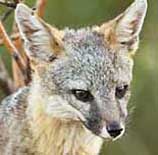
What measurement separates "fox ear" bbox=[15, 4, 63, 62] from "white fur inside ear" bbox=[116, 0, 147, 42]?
51cm

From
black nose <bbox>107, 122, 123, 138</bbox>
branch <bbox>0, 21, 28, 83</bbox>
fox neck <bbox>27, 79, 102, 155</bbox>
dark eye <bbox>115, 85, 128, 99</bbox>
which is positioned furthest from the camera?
branch <bbox>0, 21, 28, 83</bbox>

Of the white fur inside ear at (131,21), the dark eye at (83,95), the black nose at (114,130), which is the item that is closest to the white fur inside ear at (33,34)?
the dark eye at (83,95)

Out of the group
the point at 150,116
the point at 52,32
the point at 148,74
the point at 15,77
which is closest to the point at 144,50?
the point at 148,74

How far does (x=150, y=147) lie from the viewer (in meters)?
14.8

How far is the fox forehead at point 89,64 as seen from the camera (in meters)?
7.83

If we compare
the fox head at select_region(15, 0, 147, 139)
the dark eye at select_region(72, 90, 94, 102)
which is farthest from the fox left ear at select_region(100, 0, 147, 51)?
the dark eye at select_region(72, 90, 94, 102)

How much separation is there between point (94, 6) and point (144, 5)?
5897 mm

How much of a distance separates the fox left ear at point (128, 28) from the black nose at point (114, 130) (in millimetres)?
947

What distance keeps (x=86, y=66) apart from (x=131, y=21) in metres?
0.61

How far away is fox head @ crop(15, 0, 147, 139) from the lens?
304 inches

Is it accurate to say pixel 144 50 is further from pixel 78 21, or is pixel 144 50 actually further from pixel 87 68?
Result: pixel 87 68

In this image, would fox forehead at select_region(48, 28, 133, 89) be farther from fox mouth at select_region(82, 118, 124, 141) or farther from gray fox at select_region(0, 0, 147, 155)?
fox mouth at select_region(82, 118, 124, 141)

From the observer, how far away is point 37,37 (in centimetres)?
804

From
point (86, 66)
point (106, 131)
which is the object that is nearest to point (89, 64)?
point (86, 66)
